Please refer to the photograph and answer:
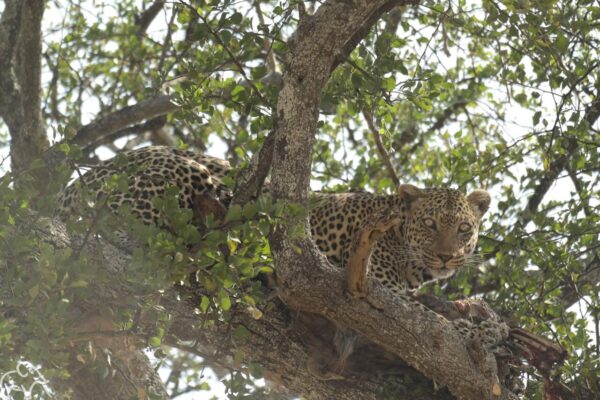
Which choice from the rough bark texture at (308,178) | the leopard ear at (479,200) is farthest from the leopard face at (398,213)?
the rough bark texture at (308,178)

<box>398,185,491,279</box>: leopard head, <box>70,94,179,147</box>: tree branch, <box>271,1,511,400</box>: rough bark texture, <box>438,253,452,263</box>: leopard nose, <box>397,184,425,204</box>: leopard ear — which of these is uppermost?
<box>70,94,179,147</box>: tree branch

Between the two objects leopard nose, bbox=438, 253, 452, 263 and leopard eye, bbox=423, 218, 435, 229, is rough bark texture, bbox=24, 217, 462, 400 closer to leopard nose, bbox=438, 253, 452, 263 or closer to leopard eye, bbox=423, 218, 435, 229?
leopard nose, bbox=438, 253, 452, 263

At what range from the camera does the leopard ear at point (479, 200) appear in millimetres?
9273

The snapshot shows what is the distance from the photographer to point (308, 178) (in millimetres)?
6426

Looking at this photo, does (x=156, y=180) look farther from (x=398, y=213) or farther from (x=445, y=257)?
(x=445, y=257)

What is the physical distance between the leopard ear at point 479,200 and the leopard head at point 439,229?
86 millimetres

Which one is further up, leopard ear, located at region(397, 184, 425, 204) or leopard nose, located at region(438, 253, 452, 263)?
leopard ear, located at region(397, 184, 425, 204)

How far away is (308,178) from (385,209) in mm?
2160

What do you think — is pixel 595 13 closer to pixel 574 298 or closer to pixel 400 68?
pixel 400 68

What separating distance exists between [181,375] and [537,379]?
366 centimetres


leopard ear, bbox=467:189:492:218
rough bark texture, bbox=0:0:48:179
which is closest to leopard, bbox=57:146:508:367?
leopard ear, bbox=467:189:492:218

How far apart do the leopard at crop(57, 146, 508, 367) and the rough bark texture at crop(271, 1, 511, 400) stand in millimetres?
1221

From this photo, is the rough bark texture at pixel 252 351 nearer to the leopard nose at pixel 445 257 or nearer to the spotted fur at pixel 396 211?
the spotted fur at pixel 396 211

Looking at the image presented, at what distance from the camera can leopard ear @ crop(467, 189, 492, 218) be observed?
927 centimetres
